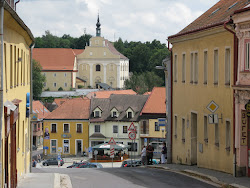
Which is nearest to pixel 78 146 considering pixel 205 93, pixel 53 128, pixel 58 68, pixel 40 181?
pixel 53 128

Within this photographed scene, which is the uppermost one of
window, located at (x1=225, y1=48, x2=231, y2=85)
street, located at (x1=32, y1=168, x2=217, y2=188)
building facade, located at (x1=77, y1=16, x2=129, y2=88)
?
building facade, located at (x1=77, y1=16, x2=129, y2=88)

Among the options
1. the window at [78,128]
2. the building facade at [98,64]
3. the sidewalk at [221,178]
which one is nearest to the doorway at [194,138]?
the sidewalk at [221,178]

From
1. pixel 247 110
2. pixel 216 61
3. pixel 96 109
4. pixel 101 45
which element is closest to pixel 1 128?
pixel 247 110

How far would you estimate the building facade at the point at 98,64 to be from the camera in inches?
6619

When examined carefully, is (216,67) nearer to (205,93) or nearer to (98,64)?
(205,93)

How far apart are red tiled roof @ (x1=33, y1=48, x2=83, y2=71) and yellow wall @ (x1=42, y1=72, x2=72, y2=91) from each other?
158 cm

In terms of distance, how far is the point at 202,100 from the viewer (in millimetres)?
26734

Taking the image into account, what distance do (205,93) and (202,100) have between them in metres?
0.72

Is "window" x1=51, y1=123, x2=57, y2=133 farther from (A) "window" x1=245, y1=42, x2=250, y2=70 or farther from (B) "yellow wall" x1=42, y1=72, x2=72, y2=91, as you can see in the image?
(B) "yellow wall" x1=42, y1=72, x2=72, y2=91

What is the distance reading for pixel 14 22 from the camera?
15750 mm

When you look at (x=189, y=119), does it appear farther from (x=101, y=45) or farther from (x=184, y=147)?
(x=101, y=45)

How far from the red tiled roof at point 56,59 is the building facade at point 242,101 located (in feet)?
471

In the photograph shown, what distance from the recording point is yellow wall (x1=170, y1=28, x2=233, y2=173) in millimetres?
22891

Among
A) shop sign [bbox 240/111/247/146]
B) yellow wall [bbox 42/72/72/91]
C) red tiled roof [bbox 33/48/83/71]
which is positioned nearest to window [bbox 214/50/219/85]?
shop sign [bbox 240/111/247/146]
